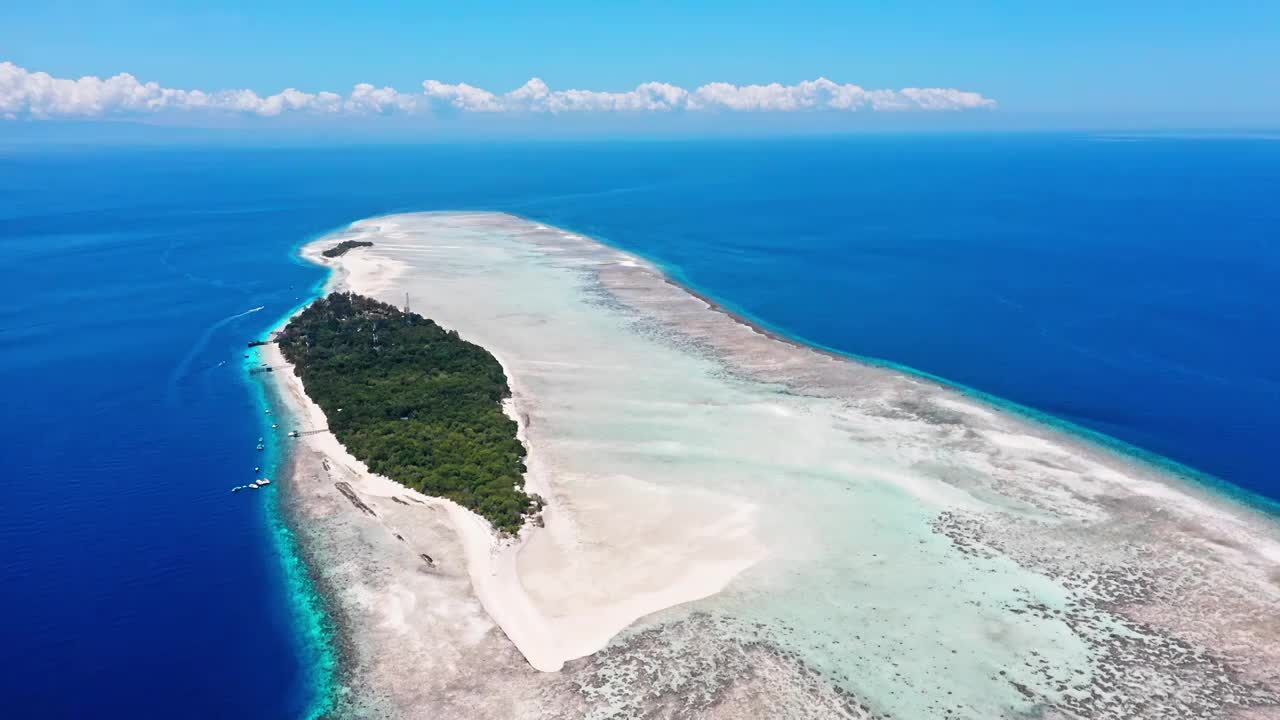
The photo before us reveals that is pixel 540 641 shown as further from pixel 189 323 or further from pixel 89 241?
pixel 89 241

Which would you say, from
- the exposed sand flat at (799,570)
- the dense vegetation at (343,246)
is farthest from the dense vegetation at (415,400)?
the dense vegetation at (343,246)

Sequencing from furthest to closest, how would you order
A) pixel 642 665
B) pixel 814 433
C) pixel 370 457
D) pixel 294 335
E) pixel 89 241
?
pixel 89 241
pixel 294 335
pixel 814 433
pixel 370 457
pixel 642 665

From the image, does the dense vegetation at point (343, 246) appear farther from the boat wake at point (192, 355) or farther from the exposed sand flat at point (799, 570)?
the exposed sand flat at point (799, 570)

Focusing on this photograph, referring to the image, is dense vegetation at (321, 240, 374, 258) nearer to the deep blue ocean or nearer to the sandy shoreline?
the deep blue ocean

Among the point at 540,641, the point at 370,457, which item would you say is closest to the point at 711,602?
the point at 540,641

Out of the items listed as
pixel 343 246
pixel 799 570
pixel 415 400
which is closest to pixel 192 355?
pixel 415 400

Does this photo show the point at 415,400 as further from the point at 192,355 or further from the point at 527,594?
the point at 192,355

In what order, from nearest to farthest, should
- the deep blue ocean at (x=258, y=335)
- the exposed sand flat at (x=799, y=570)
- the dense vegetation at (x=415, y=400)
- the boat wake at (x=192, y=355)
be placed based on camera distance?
the exposed sand flat at (x=799, y=570) → the deep blue ocean at (x=258, y=335) → the dense vegetation at (x=415, y=400) → the boat wake at (x=192, y=355)

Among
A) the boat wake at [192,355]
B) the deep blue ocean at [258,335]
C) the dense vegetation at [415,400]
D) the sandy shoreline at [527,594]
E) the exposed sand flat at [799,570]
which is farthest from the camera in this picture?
the boat wake at [192,355]
